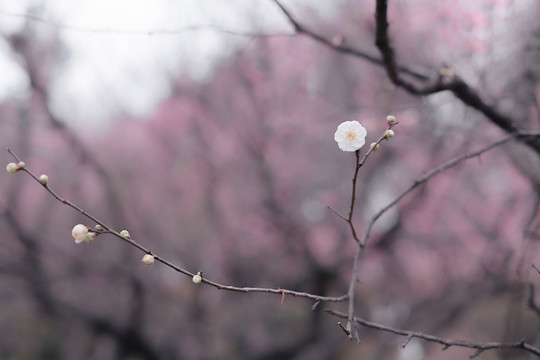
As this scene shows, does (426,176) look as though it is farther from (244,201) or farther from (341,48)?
(244,201)

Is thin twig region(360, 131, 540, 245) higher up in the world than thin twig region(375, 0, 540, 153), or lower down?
lower down

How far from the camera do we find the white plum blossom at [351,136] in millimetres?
1069

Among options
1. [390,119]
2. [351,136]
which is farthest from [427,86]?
[351,136]

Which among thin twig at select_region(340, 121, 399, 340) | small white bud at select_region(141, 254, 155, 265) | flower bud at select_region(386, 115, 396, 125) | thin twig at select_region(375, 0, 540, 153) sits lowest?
small white bud at select_region(141, 254, 155, 265)

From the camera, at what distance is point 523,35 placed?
10.3ft

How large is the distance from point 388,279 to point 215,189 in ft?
13.0

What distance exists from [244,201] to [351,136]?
19.4ft

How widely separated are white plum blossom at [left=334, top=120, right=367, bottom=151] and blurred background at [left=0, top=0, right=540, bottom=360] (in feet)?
9.88

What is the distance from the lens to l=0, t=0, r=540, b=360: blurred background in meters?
5.07

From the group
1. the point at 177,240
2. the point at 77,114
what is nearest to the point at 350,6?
the point at 77,114

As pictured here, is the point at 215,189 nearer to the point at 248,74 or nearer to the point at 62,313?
the point at 248,74

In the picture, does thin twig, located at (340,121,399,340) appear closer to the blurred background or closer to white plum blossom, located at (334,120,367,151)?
white plum blossom, located at (334,120,367,151)

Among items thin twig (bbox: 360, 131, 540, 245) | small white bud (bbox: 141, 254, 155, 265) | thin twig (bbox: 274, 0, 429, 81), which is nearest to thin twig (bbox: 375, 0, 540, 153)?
thin twig (bbox: 274, 0, 429, 81)

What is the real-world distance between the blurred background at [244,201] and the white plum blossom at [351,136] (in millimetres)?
3012
